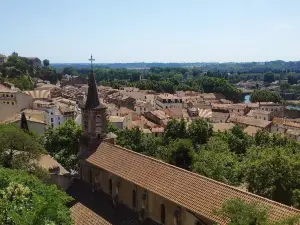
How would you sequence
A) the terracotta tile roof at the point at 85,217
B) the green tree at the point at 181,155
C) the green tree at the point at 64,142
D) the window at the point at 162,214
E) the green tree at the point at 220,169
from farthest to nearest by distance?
the green tree at the point at 181,155
the green tree at the point at 64,142
the green tree at the point at 220,169
the terracotta tile roof at the point at 85,217
the window at the point at 162,214

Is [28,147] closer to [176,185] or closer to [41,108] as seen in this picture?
[176,185]

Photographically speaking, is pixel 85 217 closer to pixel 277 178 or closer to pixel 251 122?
pixel 277 178

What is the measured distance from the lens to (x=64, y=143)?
52.9 metres

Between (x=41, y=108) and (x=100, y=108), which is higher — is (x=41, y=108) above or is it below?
below

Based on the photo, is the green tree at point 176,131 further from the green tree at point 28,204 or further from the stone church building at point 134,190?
the green tree at point 28,204

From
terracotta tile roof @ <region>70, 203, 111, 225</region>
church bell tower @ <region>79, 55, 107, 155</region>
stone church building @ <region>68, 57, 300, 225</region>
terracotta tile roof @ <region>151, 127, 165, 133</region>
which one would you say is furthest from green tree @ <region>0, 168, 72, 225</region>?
terracotta tile roof @ <region>151, 127, 165, 133</region>

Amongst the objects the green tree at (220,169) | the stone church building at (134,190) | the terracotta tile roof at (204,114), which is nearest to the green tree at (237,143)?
the green tree at (220,169)

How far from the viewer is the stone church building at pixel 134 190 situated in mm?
24391

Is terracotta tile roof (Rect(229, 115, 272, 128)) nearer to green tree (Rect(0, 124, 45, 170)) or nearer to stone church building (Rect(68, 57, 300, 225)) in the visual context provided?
stone church building (Rect(68, 57, 300, 225))

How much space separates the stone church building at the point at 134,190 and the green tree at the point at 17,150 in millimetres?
4703

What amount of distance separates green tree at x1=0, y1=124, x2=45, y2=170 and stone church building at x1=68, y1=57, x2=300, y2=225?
4703 millimetres

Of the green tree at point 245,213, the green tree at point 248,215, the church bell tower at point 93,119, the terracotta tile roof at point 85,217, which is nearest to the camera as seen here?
the green tree at point 248,215

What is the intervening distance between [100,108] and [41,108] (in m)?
62.4

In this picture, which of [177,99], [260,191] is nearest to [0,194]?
[260,191]
